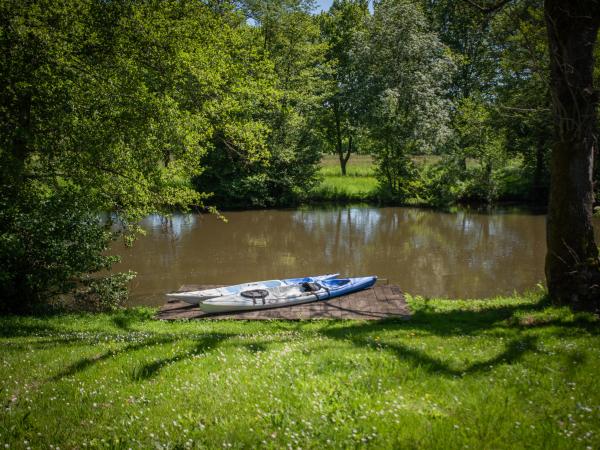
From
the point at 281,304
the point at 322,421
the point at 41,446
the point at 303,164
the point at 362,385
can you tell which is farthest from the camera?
the point at 303,164

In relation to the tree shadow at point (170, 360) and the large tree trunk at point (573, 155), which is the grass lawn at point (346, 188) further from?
the tree shadow at point (170, 360)

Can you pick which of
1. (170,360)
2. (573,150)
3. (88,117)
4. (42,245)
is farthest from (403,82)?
(170,360)

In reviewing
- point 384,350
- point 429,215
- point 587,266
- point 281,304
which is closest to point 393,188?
point 429,215

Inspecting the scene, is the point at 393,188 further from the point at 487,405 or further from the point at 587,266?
the point at 487,405

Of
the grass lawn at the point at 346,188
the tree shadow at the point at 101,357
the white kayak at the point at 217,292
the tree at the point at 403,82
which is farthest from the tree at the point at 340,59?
the tree shadow at the point at 101,357

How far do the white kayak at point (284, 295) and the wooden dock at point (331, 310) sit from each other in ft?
0.53

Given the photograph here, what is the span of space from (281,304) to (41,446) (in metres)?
9.20

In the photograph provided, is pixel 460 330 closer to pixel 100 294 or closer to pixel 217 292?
pixel 217 292

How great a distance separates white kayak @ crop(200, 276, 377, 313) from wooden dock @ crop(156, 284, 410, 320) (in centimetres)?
16

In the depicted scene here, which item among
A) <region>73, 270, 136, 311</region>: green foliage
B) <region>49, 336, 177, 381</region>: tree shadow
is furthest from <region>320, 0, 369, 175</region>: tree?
<region>49, 336, 177, 381</region>: tree shadow

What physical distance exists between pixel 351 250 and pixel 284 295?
9.20m

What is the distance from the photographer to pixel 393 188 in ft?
115

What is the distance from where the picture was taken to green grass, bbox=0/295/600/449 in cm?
434

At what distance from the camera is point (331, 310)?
1282 cm
